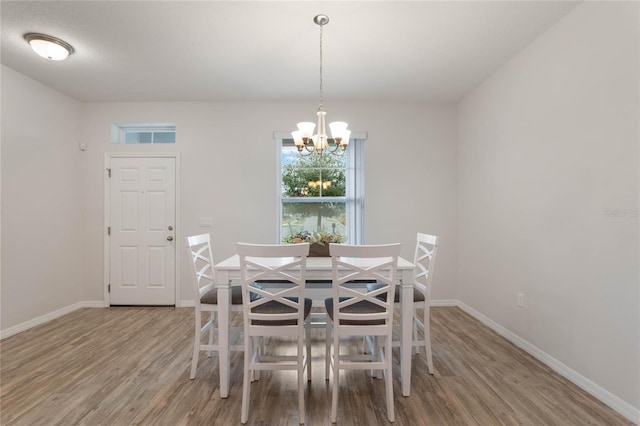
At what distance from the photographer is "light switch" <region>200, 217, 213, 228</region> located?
13.2 feet

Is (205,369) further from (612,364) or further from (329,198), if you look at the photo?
(612,364)

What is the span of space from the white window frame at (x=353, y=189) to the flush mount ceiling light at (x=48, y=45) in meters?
2.21

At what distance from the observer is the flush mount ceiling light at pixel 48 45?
2.53 meters

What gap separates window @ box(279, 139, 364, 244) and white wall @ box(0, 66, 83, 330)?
2.64 meters

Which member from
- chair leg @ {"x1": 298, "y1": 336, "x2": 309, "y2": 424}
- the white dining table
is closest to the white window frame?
the white dining table

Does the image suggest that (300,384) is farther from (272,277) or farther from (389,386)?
(272,277)

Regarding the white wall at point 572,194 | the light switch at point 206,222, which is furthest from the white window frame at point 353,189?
the white wall at point 572,194

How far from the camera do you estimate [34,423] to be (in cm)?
178

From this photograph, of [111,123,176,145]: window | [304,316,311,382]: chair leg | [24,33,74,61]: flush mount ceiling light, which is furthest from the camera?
[111,123,176,145]: window

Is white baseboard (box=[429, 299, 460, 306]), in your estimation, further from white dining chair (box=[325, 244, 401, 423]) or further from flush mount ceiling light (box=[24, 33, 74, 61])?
flush mount ceiling light (box=[24, 33, 74, 61])

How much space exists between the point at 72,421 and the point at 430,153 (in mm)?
4227

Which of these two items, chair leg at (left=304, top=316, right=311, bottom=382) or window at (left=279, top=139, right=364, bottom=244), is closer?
chair leg at (left=304, top=316, right=311, bottom=382)

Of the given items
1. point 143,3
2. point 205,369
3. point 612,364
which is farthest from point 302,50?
point 612,364

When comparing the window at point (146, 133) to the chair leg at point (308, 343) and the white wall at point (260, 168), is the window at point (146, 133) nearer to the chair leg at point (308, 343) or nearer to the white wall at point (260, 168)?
the white wall at point (260, 168)
